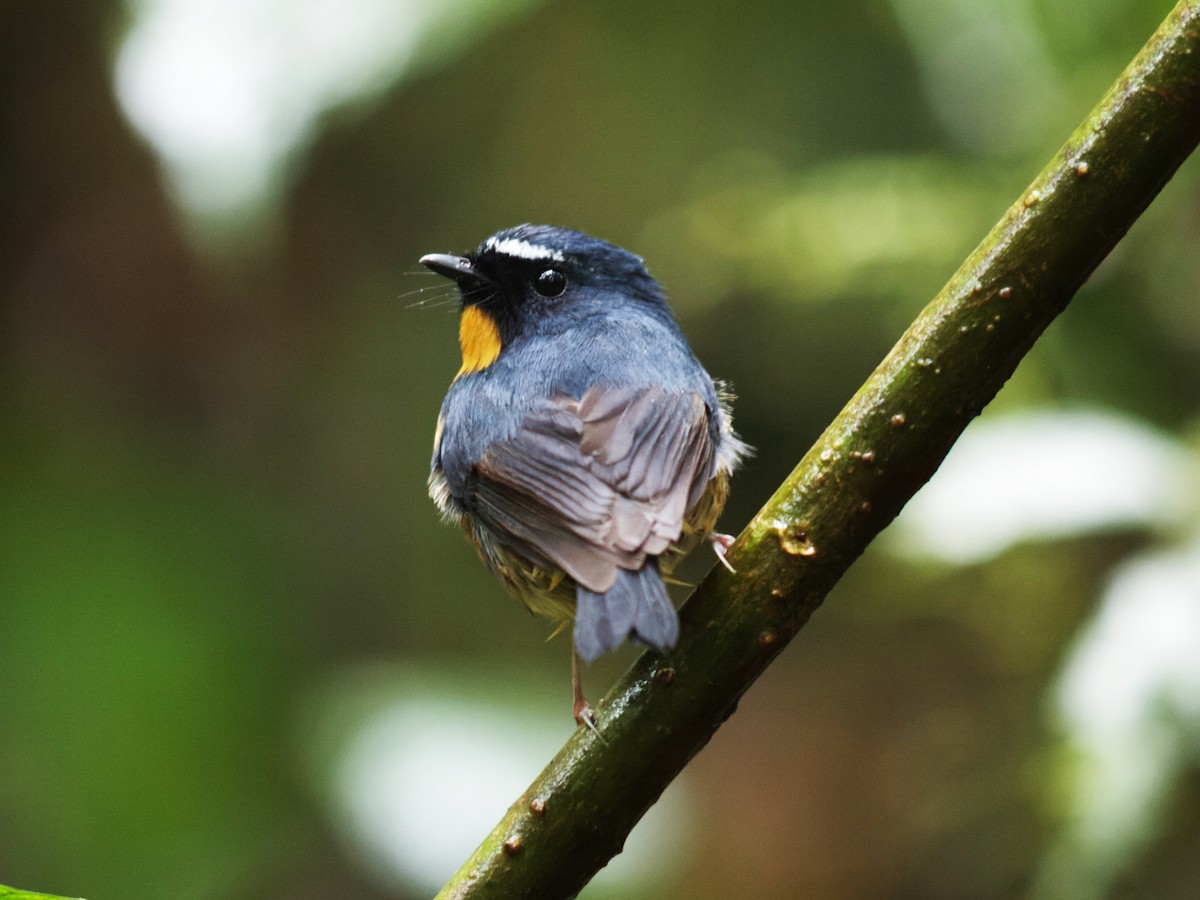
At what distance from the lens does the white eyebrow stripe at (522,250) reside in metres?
2.79

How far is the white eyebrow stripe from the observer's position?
279cm

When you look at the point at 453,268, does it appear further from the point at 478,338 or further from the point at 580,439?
the point at 580,439

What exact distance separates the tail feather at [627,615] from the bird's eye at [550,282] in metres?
0.98

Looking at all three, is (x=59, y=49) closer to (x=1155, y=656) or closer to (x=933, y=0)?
(x=933, y=0)

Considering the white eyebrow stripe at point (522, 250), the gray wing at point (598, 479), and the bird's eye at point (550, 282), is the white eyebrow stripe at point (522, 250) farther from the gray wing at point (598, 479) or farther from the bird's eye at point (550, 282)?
the gray wing at point (598, 479)

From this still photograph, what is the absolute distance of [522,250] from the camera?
280cm

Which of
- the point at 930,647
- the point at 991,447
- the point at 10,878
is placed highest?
the point at 930,647

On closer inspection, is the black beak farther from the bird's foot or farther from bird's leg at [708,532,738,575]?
the bird's foot

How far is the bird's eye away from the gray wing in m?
0.46

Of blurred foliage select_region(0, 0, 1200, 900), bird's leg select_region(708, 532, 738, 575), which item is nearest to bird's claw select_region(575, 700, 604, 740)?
bird's leg select_region(708, 532, 738, 575)

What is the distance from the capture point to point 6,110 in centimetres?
602

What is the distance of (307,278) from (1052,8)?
4.01m

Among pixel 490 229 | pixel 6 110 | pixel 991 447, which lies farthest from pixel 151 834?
pixel 6 110

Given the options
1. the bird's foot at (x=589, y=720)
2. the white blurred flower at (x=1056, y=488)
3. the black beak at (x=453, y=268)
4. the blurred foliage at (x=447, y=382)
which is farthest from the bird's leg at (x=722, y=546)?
the blurred foliage at (x=447, y=382)
